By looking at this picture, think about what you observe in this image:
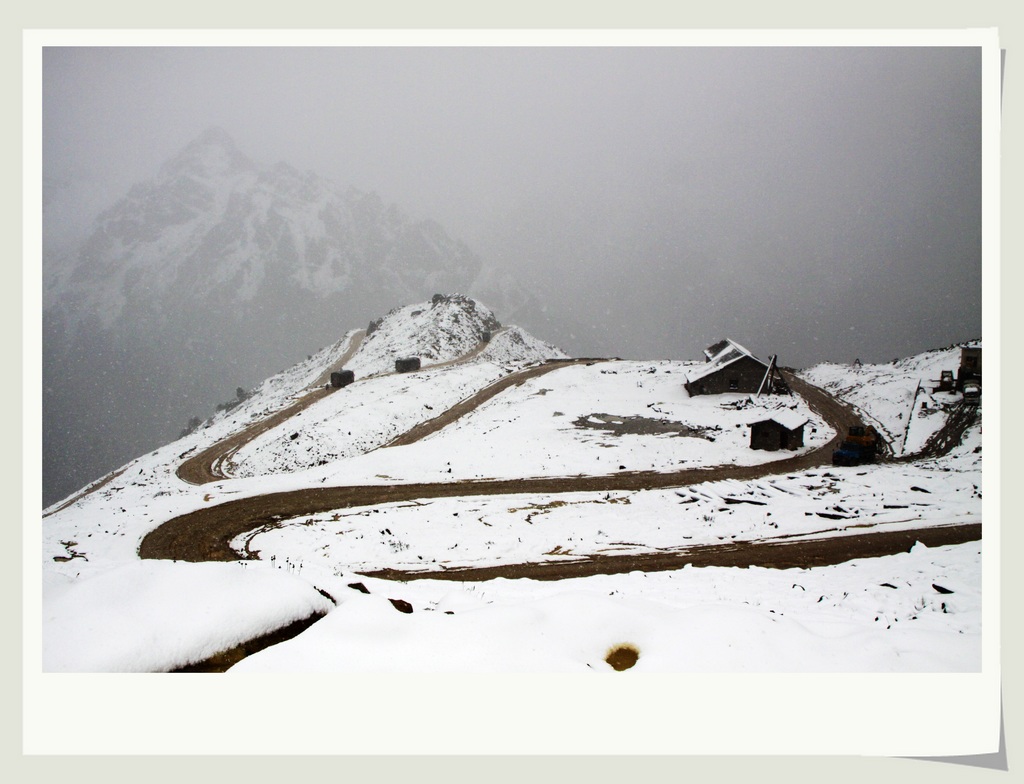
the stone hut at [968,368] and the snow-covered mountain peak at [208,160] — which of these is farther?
the snow-covered mountain peak at [208,160]

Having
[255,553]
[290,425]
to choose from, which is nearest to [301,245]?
[290,425]

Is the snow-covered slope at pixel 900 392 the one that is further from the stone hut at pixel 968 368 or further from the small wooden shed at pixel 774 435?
the small wooden shed at pixel 774 435

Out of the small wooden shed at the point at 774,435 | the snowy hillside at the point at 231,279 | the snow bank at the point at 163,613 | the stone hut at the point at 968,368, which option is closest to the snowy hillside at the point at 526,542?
the snow bank at the point at 163,613

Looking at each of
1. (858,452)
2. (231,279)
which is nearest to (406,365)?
(858,452)

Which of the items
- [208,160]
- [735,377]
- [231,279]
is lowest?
[735,377]

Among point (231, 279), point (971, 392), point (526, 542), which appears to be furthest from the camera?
point (231, 279)

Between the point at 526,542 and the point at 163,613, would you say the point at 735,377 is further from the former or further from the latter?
the point at 163,613

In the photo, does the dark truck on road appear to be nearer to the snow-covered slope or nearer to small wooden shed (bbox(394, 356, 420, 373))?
the snow-covered slope

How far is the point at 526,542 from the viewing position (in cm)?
1605

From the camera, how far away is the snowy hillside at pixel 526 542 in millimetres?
6152

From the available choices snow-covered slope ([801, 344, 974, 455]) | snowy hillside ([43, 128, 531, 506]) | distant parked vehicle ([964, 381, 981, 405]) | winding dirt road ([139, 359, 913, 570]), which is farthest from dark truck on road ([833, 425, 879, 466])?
snowy hillside ([43, 128, 531, 506])
